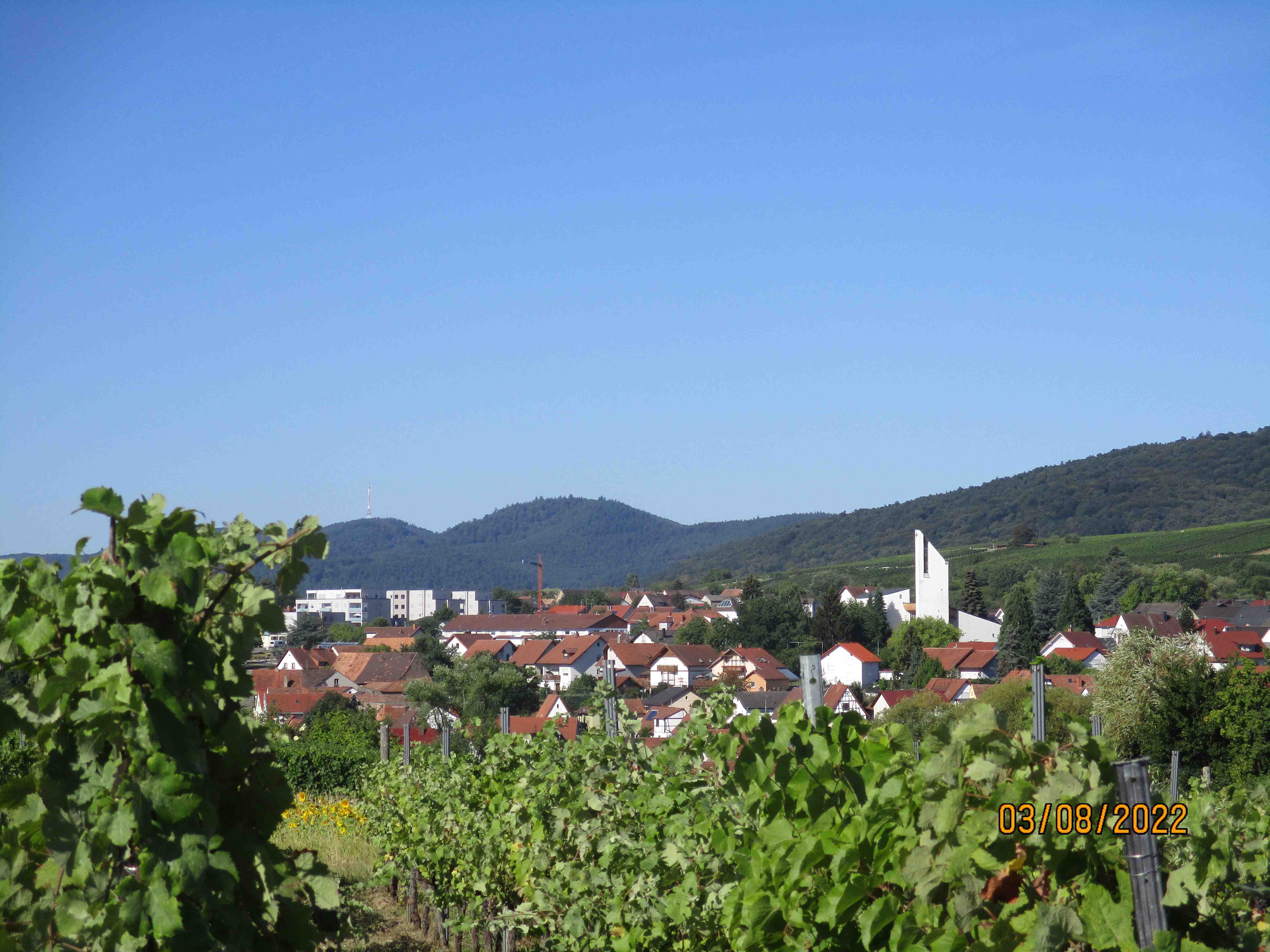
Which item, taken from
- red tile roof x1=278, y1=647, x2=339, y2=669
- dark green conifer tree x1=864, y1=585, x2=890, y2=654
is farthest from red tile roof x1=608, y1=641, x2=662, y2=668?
red tile roof x1=278, y1=647, x2=339, y2=669

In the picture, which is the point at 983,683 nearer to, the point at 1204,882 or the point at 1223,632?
the point at 1223,632

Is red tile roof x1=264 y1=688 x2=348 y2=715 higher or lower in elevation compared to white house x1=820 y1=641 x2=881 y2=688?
higher

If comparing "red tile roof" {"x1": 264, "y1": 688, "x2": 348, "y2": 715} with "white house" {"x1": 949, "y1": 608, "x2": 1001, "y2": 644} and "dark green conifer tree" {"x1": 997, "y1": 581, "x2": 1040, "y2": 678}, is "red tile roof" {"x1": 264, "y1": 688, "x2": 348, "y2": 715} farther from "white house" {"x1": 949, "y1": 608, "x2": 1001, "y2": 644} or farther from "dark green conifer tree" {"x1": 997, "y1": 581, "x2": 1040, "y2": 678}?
"white house" {"x1": 949, "y1": 608, "x2": 1001, "y2": 644}

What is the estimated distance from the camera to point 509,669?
45.6 metres

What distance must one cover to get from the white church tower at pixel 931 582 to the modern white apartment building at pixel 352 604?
8677 centimetres

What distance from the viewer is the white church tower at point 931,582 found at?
83.1 meters

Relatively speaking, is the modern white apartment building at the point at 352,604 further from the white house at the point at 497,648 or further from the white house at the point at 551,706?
the white house at the point at 551,706

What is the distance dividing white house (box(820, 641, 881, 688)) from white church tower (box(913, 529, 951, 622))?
1733cm

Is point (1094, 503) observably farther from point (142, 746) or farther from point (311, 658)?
point (142, 746)

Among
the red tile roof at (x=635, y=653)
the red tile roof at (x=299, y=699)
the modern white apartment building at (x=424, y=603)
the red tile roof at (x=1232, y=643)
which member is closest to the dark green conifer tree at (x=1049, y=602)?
the red tile roof at (x=1232, y=643)

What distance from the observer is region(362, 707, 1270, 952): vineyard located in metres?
1.96

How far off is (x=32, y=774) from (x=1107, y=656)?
1184 inches

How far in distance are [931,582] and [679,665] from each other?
2826 cm

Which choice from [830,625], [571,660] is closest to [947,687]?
[830,625]
